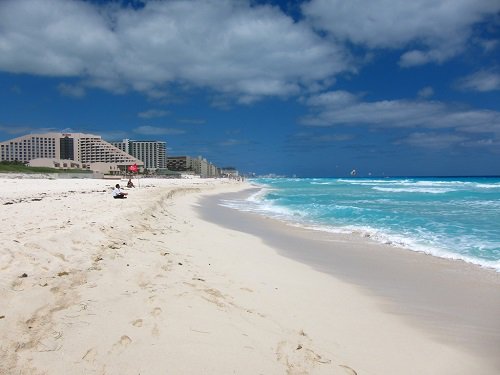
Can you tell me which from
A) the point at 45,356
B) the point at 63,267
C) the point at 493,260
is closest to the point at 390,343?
the point at 45,356

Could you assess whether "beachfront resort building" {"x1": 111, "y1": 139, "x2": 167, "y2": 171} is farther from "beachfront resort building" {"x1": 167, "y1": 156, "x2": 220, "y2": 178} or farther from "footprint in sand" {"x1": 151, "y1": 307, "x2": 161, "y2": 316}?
"footprint in sand" {"x1": 151, "y1": 307, "x2": 161, "y2": 316}

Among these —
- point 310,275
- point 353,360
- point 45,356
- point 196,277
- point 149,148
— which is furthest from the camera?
point 149,148

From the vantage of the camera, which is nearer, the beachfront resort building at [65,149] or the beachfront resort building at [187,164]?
the beachfront resort building at [65,149]

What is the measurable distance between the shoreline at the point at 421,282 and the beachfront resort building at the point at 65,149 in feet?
377

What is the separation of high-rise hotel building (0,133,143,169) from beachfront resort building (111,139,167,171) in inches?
1441

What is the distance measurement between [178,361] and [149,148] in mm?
164692

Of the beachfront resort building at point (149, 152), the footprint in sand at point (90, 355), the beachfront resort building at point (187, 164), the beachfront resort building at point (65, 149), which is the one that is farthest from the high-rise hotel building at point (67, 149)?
the footprint in sand at point (90, 355)

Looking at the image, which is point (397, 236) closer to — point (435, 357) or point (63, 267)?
point (435, 357)

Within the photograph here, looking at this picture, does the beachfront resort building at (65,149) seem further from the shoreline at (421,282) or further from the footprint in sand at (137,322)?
the footprint in sand at (137,322)

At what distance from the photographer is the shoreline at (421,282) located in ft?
12.9

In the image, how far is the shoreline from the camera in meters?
3.93

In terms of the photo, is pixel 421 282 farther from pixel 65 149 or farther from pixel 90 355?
pixel 65 149

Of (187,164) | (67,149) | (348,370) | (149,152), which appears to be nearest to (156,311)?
(348,370)

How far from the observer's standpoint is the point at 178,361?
261 cm
